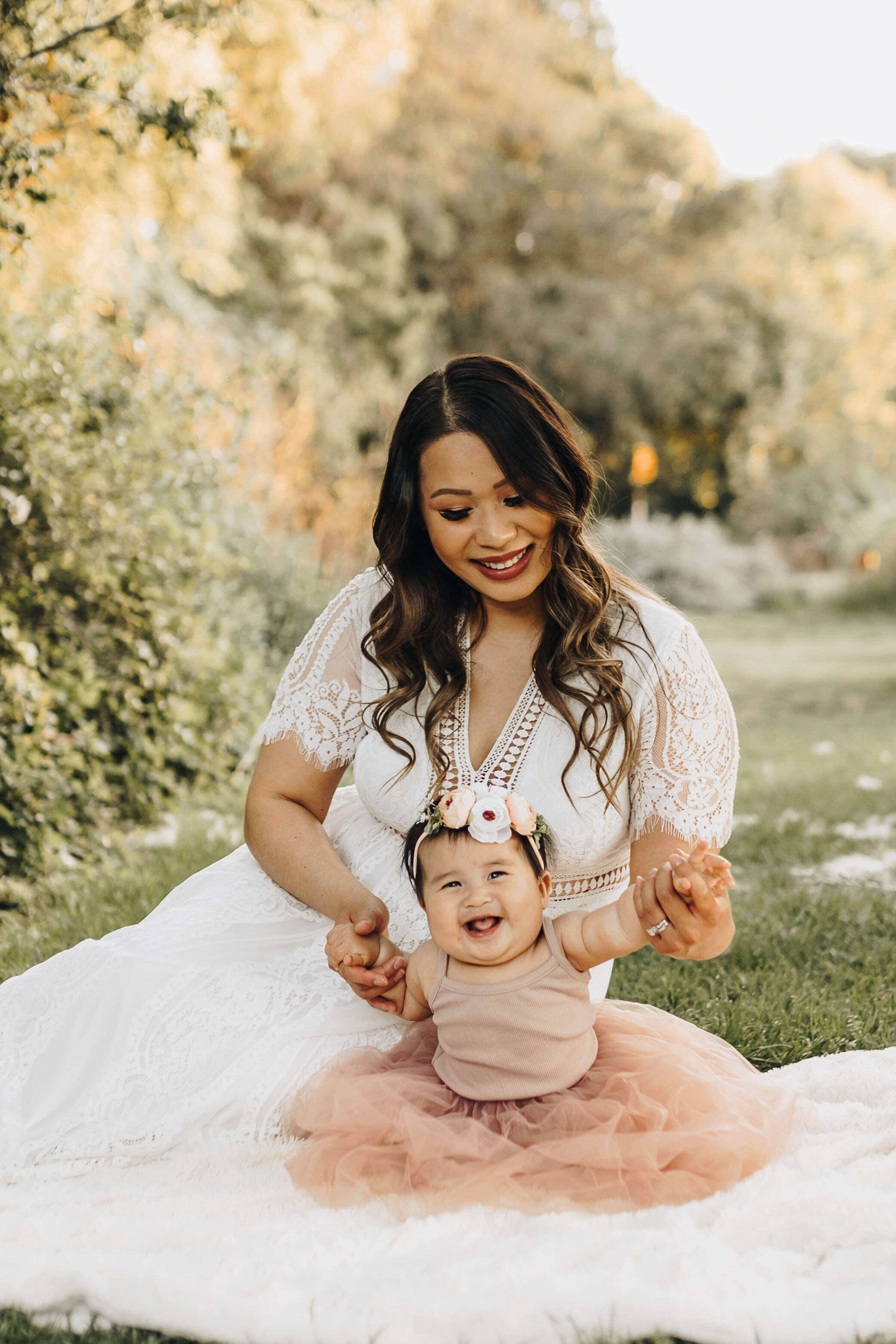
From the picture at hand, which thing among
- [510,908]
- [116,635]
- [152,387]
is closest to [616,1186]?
[510,908]

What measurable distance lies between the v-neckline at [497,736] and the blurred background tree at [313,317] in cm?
69

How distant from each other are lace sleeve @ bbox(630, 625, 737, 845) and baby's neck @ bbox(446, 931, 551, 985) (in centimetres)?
41

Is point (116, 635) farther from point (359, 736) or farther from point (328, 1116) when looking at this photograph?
point (328, 1116)

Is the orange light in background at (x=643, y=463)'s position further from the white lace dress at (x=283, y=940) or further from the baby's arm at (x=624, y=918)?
the baby's arm at (x=624, y=918)

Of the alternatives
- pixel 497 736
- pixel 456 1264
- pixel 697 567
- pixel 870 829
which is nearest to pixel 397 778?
pixel 497 736

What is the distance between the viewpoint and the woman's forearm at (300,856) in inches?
97.5

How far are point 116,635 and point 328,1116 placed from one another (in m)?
3.41

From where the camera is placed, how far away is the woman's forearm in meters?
2.48

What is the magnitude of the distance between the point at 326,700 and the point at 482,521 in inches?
24.0

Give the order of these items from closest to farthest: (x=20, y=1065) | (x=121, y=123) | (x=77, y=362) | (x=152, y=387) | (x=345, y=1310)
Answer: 1. (x=345, y=1310)
2. (x=20, y=1065)
3. (x=121, y=123)
4. (x=77, y=362)
5. (x=152, y=387)

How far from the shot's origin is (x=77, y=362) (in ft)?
16.2

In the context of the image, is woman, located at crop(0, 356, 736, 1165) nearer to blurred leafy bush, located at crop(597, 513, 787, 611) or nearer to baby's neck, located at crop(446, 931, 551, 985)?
baby's neck, located at crop(446, 931, 551, 985)

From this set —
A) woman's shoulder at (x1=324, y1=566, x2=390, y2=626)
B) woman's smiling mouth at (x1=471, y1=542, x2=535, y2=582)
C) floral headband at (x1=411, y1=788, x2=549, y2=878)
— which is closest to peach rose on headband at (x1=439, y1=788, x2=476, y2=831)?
floral headband at (x1=411, y1=788, x2=549, y2=878)

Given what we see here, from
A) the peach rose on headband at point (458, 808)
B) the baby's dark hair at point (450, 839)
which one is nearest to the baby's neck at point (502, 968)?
the baby's dark hair at point (450, 839)
